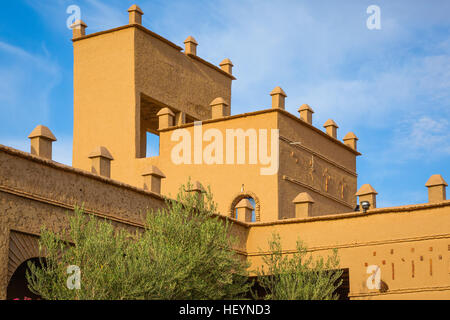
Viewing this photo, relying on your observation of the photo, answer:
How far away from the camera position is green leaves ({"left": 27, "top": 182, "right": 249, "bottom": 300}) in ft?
45.7

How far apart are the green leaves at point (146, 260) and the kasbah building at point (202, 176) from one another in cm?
57

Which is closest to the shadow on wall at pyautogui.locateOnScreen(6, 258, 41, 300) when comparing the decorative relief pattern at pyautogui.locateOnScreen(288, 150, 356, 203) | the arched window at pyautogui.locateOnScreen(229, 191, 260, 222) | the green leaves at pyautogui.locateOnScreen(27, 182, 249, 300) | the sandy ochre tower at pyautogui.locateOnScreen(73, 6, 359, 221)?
the green leaves at pyautogui.locateOnScreen(27, 182, 249, 300)

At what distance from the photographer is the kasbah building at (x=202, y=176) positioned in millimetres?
15180

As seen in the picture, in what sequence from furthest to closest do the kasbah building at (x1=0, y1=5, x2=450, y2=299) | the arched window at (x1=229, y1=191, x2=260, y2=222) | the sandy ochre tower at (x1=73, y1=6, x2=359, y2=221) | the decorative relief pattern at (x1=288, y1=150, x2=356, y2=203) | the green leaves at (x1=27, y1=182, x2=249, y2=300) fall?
1. the decorative relief pattern at (x1=288, y1=150, x2=356, y2=203)
2. the sandy ochre tower at (x1=73, y1=6, x2=359, y2=221)
3. the arched window at (x1=229, y1=191, x2=260, y2=222)
4. the kasbah building at (x1=0, y1=5, x2=450, y2=299)
5. the green leaves at (x1=27, y1=182, x2=249, y2=300)

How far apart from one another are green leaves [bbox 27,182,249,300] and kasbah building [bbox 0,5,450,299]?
0.57 m

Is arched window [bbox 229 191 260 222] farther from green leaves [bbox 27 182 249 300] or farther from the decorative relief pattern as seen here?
green leaves [bbox 27 182 249 300]

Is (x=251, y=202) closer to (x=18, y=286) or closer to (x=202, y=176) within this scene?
(x=202, y=176)

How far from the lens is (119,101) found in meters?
26.5

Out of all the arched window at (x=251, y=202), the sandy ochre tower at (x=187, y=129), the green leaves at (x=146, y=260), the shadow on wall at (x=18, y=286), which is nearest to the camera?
the green leaves at (x=146, y=260)

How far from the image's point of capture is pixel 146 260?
14.5 m

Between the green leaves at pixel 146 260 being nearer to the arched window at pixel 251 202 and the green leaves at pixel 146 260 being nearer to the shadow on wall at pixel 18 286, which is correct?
the shadow on wall at pixel 18 286

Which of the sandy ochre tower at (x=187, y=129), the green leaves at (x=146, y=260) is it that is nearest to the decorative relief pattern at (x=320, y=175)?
the sandy ochre tower at (x=187, y=129)

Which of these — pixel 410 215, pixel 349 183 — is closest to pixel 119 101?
pixel 349 183
